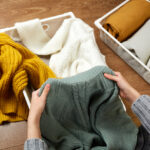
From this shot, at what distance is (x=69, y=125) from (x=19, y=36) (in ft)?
1.69

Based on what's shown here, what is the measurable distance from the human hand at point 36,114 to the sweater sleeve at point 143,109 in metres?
0.26

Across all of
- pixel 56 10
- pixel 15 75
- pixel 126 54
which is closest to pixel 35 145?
pixel 15 75

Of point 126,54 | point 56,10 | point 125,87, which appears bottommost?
point 125,87

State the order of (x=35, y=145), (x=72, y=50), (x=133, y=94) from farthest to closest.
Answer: (x=72, y=50) < (x=133, y=94) < (x=35, y=145)

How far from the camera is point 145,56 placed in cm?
86

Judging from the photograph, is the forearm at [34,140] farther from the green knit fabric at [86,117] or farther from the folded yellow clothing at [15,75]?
the folded yellow clothing at [15,75]

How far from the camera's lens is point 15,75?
25.5 inches

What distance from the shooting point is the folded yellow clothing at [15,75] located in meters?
0.64

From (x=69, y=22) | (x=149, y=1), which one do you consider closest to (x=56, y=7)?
(x=69, y=22)

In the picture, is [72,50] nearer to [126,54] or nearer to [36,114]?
[126,54]

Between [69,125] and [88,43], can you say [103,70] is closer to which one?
[69,125]

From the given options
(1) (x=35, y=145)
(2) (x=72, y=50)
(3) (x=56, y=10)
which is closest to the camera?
(1) (x=35, y=145)

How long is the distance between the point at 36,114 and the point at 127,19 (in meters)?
0.69

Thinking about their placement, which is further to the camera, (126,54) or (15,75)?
(126,54)
